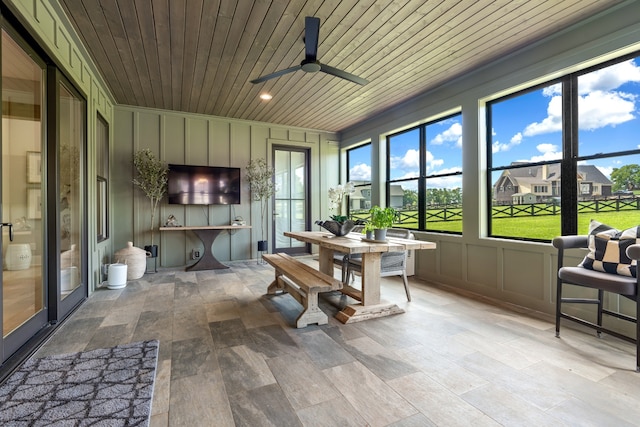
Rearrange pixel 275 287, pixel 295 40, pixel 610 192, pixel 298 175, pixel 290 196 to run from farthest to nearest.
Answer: pixel 298 175 → pixel 290 196 → pixel 275 287 → pixel 295 40 → pixel 610 192

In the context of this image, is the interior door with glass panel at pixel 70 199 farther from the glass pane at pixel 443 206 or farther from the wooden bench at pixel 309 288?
the glass pane at pixel 443 206

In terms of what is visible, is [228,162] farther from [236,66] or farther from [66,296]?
[66,296]

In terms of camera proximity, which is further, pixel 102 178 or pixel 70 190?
pixel 102 178

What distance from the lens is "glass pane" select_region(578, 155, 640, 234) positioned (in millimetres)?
2568

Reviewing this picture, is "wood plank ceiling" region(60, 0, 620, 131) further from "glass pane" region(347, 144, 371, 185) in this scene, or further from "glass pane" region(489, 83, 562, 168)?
"glass pane" region(347, 144, 371, 185)

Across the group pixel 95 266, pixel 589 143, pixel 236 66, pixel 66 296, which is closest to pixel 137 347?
pixel 66 296

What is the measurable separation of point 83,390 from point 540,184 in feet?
14.1

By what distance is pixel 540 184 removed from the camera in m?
3.23

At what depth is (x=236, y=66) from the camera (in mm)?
3578

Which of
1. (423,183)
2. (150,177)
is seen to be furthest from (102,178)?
(423,183)

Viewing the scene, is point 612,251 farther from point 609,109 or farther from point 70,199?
point 70,199

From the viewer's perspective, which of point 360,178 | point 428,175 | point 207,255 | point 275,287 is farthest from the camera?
point 360,178

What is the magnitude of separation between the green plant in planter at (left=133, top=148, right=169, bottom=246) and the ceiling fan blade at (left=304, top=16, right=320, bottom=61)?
3384mm

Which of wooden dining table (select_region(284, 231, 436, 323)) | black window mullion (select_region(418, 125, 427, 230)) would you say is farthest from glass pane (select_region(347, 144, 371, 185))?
wooden dining table (select_region(284, 231, 436, 323))
